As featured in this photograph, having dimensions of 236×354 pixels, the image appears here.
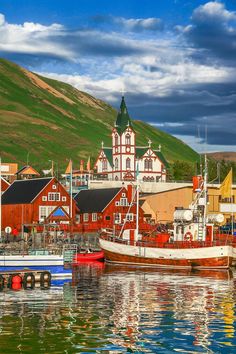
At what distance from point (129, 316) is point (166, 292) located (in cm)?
1404

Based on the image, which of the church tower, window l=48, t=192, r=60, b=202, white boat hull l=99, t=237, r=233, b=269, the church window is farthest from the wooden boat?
the church window

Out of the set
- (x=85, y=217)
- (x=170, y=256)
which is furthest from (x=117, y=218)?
(x=170, y=256)

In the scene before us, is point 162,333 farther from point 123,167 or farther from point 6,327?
point 123,167

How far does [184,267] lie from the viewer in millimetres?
84312

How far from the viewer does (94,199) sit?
13012cm

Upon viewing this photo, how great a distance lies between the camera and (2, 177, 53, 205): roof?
12350cm

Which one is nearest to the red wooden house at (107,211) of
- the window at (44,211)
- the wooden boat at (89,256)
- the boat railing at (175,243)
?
the window at (44,211)

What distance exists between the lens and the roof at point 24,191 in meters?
124

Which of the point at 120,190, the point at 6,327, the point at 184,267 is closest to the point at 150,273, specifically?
the point at 184,267

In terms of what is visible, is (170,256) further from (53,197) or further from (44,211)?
(53,197)

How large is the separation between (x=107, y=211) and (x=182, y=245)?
132ft

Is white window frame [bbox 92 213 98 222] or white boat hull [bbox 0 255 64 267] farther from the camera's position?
white window frame [bbox 92 213 98 222]

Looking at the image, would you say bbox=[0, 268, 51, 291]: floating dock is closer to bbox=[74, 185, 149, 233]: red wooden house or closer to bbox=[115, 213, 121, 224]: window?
bbox=[74, 185, 149, 233]: red wooden house

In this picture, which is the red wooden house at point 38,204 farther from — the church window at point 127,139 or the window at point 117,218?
the church window at point 127,139
